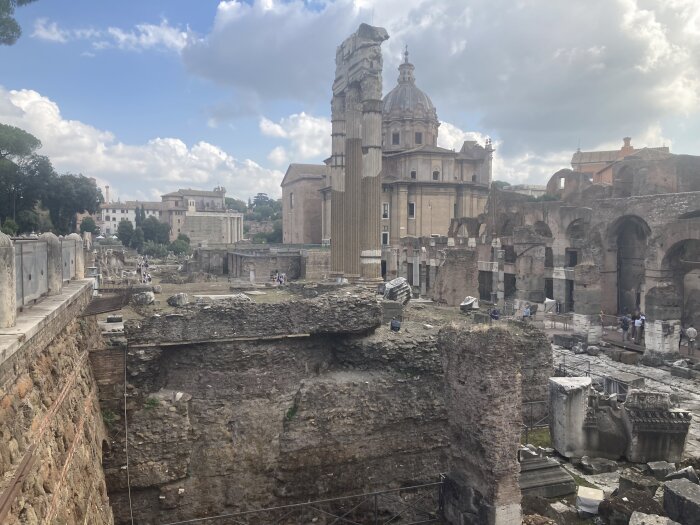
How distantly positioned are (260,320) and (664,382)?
11.4 m

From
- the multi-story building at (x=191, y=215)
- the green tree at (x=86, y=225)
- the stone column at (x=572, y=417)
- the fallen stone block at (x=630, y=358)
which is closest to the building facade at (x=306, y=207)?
the multi-story building at (x=191, y=215)

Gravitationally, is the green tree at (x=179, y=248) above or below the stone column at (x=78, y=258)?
below

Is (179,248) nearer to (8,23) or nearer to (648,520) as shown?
(8,23)

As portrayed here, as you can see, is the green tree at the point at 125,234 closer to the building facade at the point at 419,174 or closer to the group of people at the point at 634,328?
the building facade at the point at 419,174

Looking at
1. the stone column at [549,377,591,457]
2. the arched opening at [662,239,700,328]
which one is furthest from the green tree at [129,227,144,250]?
the stone column at [549,377,591,457]

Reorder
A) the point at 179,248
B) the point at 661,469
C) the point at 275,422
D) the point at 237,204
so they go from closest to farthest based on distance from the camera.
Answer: the point at 275,422
the point at 661,469
the point at 179,248
the point at 237,204

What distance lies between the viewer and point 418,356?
836 centimetres

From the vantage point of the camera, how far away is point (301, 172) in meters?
54.7

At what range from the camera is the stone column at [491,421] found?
21.5 feet

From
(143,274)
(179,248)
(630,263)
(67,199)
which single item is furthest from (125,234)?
(630,263)

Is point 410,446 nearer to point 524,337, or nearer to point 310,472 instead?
point 310,472

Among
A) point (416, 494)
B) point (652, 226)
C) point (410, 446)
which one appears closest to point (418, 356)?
point (410, 446)

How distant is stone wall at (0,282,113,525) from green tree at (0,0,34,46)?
643 inches

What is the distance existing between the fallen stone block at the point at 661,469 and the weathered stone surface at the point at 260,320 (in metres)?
4.85
